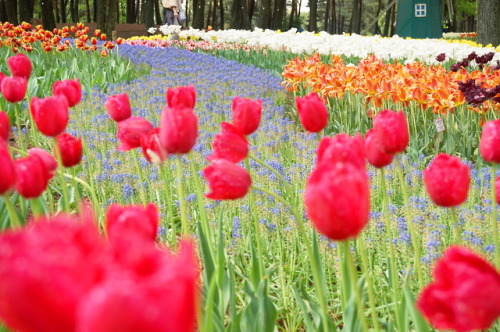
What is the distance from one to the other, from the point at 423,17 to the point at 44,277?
20.0 metres

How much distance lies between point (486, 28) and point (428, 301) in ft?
45.1

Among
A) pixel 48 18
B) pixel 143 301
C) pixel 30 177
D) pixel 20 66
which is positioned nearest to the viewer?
pixel 143 301

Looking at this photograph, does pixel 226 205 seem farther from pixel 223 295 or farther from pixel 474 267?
pixel 474 267

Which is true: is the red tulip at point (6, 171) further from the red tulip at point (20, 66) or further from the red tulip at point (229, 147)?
Answer: the red tulip at point (20, 66)

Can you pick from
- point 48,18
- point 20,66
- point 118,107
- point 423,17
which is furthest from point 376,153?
point 48,18

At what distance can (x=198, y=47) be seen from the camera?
1325cm

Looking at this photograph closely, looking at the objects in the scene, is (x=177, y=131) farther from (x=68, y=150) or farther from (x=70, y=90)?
(x=70, y=90)

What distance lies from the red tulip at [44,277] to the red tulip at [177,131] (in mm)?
730

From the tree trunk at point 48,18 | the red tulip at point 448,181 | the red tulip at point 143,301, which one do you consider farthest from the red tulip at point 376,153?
the tree trunk at point 48,18

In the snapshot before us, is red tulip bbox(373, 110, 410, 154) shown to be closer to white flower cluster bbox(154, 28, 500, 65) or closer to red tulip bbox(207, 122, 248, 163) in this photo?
red tulip bbox(207, 122, 248, 163)

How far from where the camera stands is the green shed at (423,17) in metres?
19.0

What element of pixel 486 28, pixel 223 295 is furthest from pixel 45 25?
pixel 223 295

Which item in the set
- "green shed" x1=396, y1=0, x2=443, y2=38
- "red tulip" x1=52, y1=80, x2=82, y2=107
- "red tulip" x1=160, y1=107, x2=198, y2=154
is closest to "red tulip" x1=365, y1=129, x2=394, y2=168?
"red tulip" x1=160, y1=107, x2=198, y2=154

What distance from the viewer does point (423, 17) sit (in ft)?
62.4
